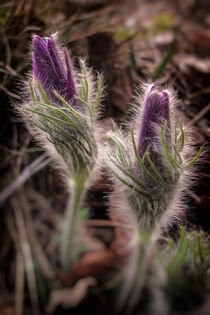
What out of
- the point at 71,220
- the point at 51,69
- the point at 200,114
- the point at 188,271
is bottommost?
the point at 188,271

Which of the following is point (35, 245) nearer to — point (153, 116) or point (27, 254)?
point (27, 254)

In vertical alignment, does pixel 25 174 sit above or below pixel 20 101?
below

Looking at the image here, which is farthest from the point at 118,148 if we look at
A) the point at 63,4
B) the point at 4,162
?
the point at 63,4

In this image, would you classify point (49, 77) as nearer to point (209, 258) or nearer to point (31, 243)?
point (209, 258)

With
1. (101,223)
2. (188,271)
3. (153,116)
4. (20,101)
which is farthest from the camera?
(101,223)

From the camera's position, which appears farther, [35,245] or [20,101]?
[35,245]

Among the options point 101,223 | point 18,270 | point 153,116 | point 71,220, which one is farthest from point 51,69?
point 18,270
